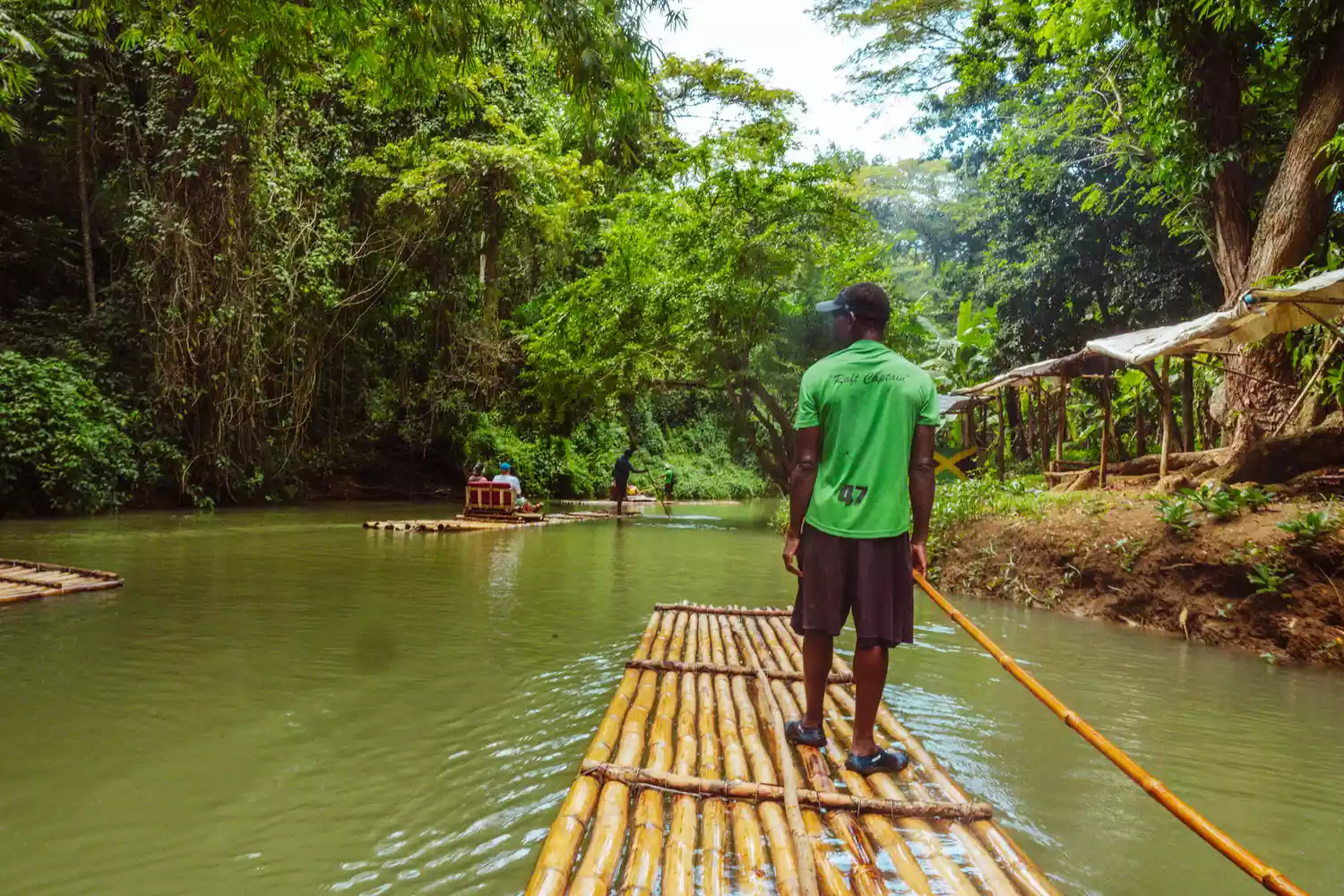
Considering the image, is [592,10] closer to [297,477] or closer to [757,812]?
[757,812]

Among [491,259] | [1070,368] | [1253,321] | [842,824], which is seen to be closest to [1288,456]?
[1253,321]

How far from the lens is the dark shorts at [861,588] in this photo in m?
2.72

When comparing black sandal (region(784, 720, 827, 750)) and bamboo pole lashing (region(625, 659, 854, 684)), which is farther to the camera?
bamboo pole lashing (region(625, 659, 854, 684))

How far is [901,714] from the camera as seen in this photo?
4.01m

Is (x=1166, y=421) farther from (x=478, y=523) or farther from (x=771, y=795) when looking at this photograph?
(x=478, y=523)

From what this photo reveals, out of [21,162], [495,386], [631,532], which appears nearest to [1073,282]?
[631,532]

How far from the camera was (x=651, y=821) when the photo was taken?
7.70 feet

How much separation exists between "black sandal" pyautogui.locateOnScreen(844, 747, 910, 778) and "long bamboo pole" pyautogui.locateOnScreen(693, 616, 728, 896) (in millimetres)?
471

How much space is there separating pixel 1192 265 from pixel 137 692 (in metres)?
15.1

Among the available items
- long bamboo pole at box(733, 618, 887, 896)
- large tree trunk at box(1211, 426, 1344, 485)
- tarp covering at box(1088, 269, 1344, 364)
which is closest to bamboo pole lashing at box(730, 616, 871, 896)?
long bamboo pole at box(733, 618, 887, 896)

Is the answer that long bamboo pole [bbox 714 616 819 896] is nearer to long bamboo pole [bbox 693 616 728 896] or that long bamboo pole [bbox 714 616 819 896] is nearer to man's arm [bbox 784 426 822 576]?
long bamboo pole [bbox 693 616 728 896]

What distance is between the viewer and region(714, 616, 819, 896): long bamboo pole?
1987 millimetres

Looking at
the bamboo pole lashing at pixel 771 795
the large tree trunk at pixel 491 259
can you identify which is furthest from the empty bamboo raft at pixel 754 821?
the large tree trunk at pixel 491 259

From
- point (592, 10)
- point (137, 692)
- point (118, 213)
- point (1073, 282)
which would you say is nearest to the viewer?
point (137, 692)
